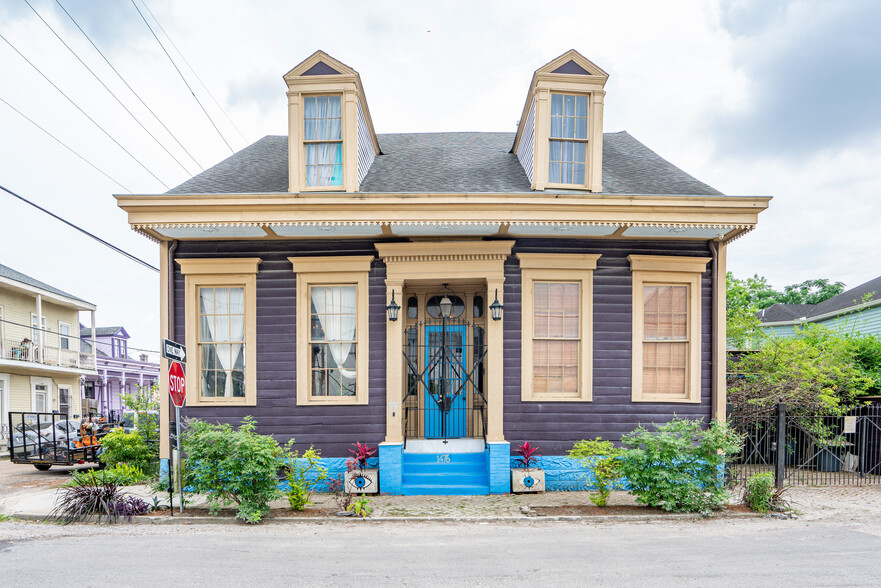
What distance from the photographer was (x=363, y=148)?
33.2 feet

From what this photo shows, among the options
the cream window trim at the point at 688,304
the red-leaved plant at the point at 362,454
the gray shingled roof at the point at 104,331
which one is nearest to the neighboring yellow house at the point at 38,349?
the gray shingled roof at the point at 104,331

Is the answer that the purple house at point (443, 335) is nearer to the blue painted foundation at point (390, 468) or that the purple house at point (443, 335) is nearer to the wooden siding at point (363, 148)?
the blue painted foundation at point (390, 468)

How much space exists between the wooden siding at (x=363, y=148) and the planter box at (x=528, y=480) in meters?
5.93

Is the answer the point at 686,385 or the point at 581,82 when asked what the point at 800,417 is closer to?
the point at 686,385

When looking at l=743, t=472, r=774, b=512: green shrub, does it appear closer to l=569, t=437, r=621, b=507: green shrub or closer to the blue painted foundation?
l=569, t=437, r=621, b=507: green shrub

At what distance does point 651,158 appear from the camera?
10.9 meters

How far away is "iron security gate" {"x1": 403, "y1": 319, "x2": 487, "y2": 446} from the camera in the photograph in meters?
9.87

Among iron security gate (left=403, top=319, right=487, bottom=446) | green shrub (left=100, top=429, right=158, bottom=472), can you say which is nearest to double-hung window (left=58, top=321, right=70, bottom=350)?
green shrub (left=100, top=429, right=158, bottom=472)

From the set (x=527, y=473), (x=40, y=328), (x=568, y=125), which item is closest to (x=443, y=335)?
(x=527, y=473)

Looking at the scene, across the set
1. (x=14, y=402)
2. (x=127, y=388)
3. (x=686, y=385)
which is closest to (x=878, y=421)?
(x=686, y=385)

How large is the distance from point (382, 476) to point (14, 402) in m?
20.0

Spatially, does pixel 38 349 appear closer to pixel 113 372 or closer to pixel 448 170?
pixel 113 372

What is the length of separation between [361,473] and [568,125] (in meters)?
7.21

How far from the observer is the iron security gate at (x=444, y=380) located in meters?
9.87
